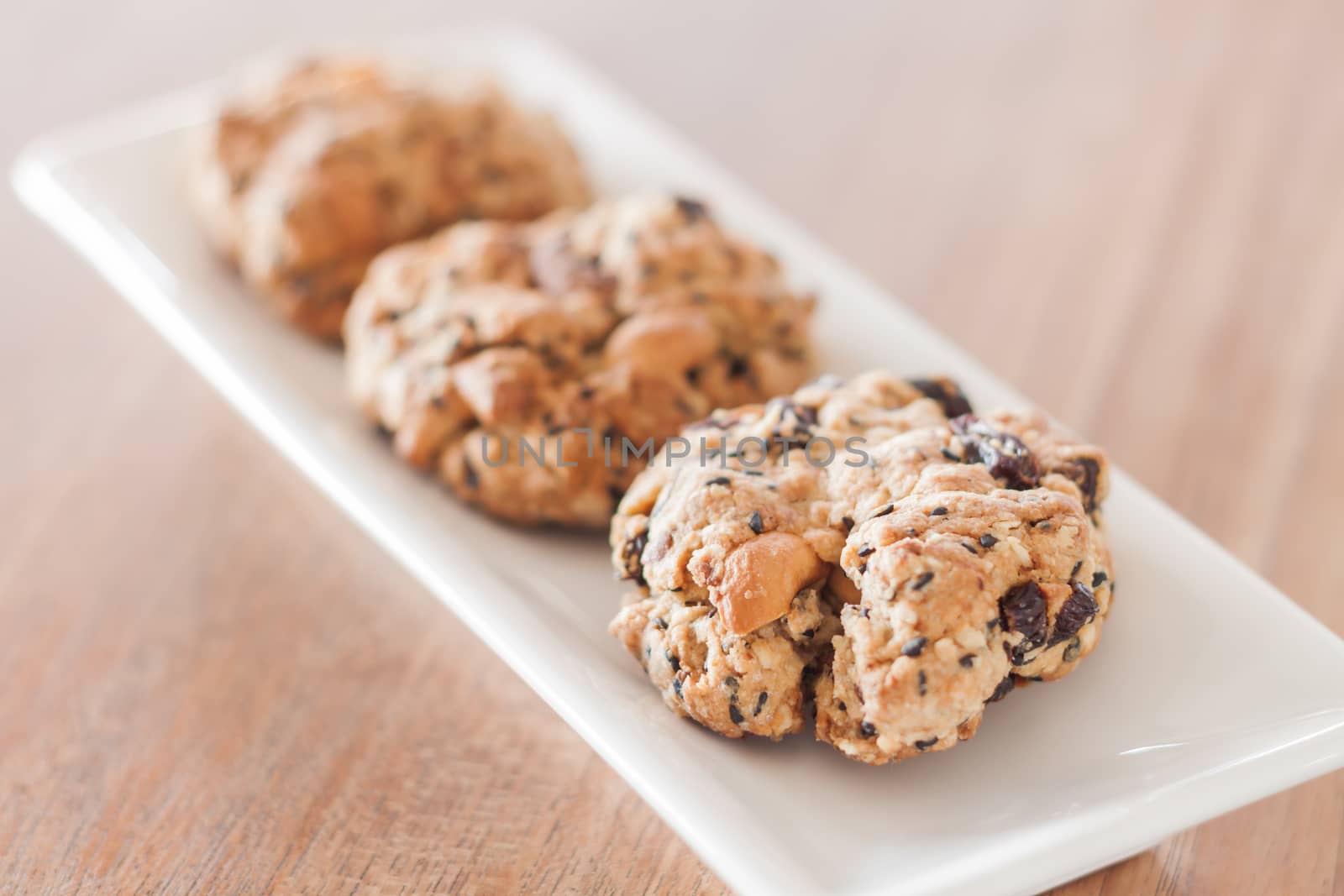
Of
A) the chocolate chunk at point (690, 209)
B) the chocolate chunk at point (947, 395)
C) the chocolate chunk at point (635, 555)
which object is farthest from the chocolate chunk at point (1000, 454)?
the chocolate chunk at point (690, 209)

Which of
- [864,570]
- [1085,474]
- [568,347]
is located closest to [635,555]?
[864,570]

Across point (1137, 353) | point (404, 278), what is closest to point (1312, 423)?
point (1137, 353)

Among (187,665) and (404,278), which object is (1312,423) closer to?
(404,278)

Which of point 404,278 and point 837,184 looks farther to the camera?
point 837,184

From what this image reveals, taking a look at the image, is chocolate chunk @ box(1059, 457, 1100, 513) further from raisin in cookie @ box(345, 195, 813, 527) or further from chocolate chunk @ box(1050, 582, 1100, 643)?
raisin in cookie @ box(345, 195, 813, 527)

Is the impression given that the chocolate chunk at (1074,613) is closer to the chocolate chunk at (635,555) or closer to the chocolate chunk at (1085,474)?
the chocolate chunk at (1085,474)

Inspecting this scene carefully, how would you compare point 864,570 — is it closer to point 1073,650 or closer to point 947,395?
point 1073,650
